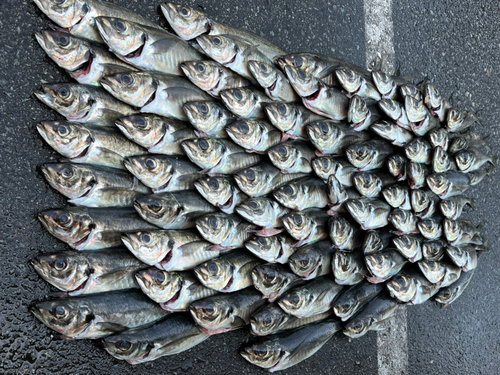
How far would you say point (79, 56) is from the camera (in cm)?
228

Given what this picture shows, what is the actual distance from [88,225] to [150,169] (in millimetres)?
469

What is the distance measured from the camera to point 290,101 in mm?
2789

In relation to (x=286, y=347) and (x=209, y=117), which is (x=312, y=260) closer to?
(x=286, y=347)

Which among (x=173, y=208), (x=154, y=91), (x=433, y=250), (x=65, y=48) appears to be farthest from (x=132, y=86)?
(x=433, y=250)

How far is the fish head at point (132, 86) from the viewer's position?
2.31 meters

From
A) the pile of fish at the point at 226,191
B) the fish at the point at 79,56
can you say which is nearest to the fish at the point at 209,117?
the pile of fish at the point at 226,191

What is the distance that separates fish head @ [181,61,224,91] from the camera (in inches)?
97.8

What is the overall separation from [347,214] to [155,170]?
1393mm

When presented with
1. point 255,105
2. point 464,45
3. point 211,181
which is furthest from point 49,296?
point 464,45

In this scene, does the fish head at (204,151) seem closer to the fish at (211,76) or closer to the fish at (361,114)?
the fish at (211,76)

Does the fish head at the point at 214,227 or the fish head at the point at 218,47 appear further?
the fish head at the point at 218,47

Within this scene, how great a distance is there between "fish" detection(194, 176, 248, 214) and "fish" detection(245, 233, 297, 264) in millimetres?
253

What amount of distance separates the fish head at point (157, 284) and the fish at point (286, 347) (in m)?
0.71

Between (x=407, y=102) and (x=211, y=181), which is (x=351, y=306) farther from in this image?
(x=407, y=102)
